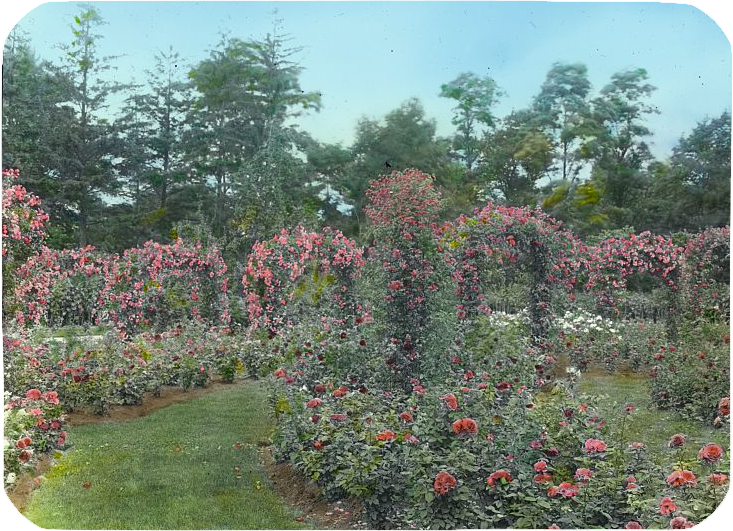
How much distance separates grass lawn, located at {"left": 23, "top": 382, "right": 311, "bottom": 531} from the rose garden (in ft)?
0.62

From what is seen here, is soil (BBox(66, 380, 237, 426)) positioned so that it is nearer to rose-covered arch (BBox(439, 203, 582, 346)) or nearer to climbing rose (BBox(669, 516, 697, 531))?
rose-covered arch (BBox(439, 203, 582, 346))

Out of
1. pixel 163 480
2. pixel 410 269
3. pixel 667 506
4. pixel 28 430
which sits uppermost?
pixel 410 269

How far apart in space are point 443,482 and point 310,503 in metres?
1.31

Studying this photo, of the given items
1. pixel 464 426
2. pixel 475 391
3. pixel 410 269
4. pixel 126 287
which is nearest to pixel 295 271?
pixel 126 287

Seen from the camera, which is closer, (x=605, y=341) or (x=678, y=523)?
(x=678, y=523)

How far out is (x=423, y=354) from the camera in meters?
5.48

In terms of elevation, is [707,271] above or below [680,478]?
above

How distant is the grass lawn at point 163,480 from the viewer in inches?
157

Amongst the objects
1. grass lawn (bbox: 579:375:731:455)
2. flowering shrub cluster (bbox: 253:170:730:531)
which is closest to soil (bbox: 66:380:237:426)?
flowering shrub cluster (bbox: 253:170:730:531)

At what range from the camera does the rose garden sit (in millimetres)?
3318

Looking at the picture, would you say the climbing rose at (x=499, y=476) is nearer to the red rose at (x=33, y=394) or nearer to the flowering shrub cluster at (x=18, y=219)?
the red rose at (x=33, y=394)

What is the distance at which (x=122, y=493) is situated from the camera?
14.0 feet

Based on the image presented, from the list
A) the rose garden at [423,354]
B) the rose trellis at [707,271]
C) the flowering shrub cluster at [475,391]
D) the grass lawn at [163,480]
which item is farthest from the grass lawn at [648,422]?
the grass lawn at [163,480]

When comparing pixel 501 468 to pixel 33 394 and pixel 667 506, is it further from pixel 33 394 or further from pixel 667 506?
pixel 33 394
